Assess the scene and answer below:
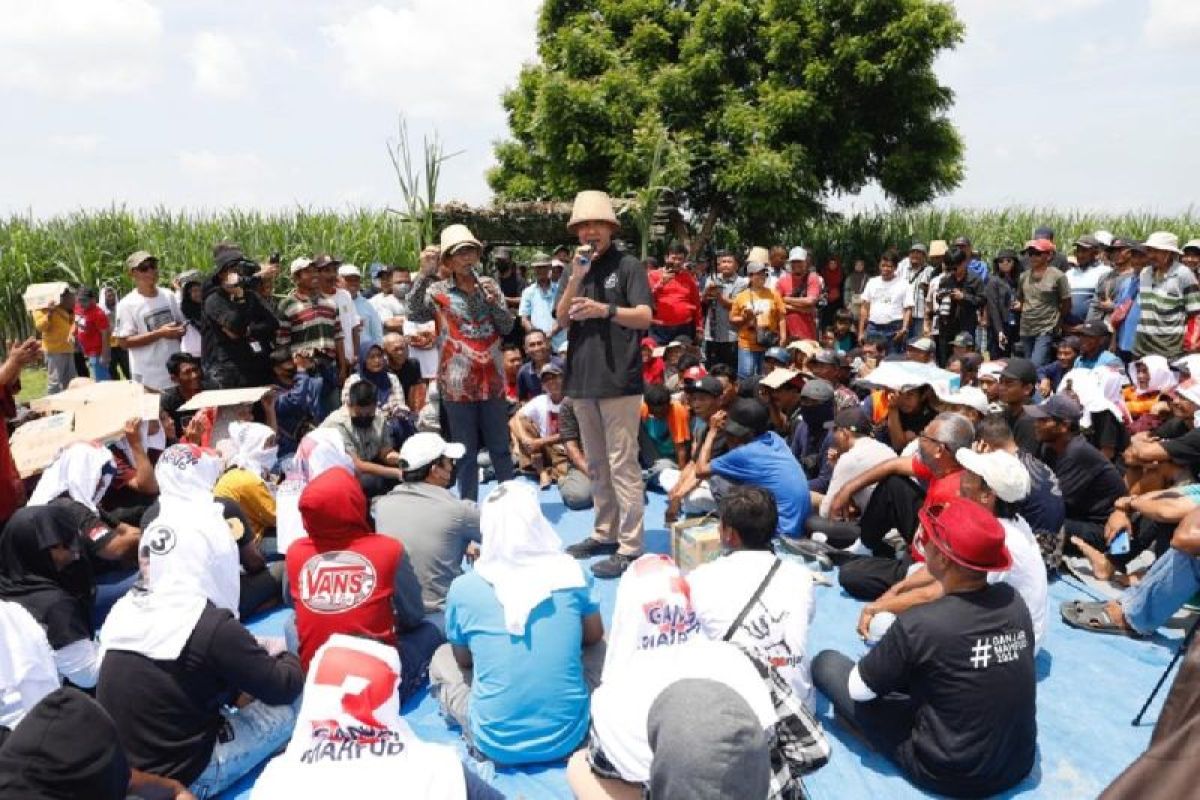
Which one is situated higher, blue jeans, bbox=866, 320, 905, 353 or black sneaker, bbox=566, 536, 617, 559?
blue jeans, bbox=866, 320, 905, 353

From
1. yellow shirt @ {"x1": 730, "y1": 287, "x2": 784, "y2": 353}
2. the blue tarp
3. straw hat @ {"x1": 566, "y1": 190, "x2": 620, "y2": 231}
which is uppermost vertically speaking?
straw hat @ {"x1": 566, "y1": 190, "x2": 620, "y2": 231}

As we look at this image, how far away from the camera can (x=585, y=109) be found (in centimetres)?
1602

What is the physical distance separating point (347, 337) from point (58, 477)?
3.40m

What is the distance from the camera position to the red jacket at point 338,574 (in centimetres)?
327

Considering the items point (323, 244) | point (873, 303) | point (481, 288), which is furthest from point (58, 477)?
point (323, 244)

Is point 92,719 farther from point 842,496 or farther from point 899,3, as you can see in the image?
point 899,3

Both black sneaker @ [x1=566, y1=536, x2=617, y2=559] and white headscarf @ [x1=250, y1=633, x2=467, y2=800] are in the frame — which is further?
black sneaker @ [x1=566, y1=536, x2=617, y2=559]

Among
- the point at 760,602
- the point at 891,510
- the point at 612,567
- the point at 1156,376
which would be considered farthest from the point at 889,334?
the point at 760,602

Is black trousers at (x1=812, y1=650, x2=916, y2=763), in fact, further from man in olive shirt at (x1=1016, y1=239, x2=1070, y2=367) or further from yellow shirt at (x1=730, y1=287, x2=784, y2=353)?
man in olive shirt at (x1=1016, y1=239, x2=1070, y2=367)

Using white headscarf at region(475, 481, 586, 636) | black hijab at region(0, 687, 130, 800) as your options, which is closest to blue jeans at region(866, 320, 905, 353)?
white headscarf at region(475, 481, 586, 636)

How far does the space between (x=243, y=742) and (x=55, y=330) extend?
8.46 meters

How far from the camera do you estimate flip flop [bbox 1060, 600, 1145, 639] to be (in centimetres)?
416

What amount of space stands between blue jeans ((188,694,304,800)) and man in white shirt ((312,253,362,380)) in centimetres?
436

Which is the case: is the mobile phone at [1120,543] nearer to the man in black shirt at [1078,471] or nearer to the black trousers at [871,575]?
the man in black shirt at [1078,471]
